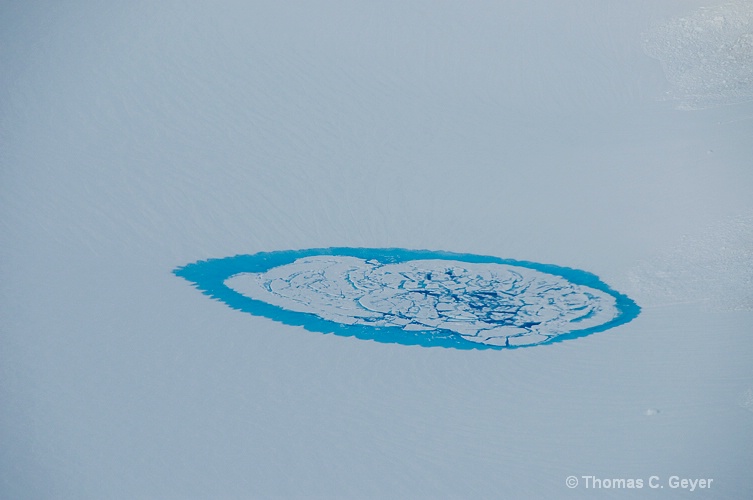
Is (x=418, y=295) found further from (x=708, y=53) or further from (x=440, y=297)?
(x=708, y=53)

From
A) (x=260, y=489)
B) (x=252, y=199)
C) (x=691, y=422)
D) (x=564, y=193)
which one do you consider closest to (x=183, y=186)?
(x=252, y=199)

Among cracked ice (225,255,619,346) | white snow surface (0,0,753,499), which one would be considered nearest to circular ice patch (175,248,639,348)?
cracked ice (225,255,619,346)

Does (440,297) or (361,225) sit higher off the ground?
(361,225)

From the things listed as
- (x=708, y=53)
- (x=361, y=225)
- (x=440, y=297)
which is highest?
(x=708, y=53)

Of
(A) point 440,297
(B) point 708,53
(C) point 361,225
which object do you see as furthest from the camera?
(B) point 708,53

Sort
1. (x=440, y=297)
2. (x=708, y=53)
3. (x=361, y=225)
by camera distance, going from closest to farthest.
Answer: (x=440, y=297)
(x=361, y=225)
(x=708, y=53)

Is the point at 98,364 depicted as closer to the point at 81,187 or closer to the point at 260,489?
the point at 260,489

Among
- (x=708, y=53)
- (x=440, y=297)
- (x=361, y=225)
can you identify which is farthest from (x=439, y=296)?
(x=708, y=53)
